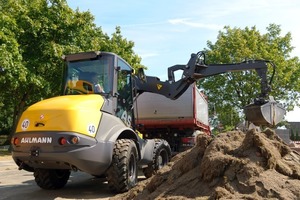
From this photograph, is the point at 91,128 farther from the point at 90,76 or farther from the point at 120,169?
the point at 90,76

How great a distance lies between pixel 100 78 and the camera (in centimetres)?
853

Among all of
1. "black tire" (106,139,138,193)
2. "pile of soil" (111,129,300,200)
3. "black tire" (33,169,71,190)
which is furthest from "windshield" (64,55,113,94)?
"pile of soil" (111,129,300,200)

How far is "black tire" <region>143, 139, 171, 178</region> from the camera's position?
9992mm

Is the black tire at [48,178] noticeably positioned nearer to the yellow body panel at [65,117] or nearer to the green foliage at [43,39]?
the yellow body panel at [65,117]

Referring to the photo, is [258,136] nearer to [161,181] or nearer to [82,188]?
[161,181]

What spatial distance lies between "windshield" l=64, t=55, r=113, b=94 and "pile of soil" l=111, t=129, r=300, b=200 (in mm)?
2369

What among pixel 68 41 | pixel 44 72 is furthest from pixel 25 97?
pixel 68 41

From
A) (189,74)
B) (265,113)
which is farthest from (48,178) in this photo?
(265,113)

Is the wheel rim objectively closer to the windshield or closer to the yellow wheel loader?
the yellow wheel loader

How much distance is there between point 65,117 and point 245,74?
1127 inches

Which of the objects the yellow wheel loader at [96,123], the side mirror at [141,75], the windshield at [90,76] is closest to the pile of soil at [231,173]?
the yellow wheel loader at [96,123]

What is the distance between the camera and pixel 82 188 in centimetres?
911

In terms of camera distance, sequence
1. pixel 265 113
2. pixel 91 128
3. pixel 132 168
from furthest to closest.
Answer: pixel 265 113 → pixel 132 168 → pixel 91 128

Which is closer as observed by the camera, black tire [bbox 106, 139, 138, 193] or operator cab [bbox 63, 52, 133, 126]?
black tire [bbox 106, 139, 138, 193]
